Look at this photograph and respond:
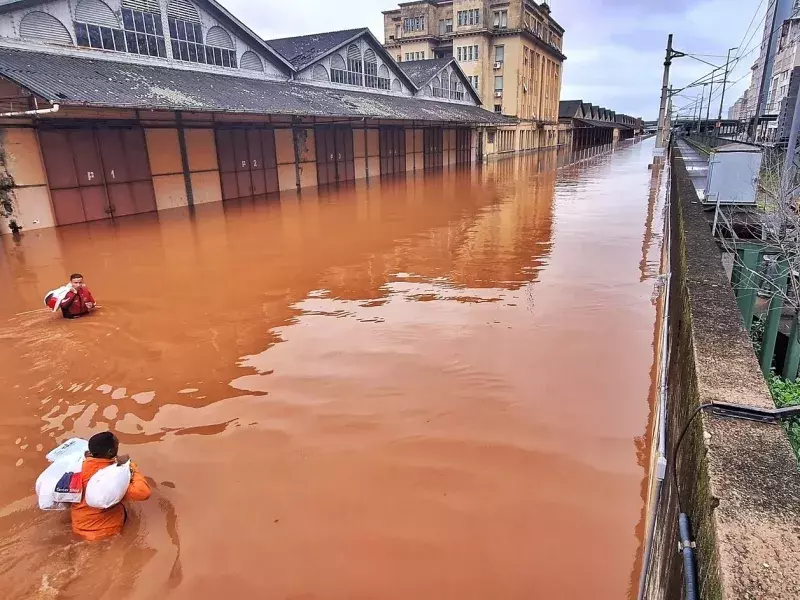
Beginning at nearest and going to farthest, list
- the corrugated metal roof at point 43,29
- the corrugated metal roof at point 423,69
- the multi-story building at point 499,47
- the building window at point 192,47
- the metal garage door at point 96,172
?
the corrugated metal roof at point 43,29, the metal garage door at point 96,172, the building window at point 192,47, the corrugated metal roof at point 423,69, the multi-story building at point 499,47

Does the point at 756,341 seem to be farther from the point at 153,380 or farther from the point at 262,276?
the point at 153,380

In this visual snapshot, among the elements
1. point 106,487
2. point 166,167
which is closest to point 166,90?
point 166,167

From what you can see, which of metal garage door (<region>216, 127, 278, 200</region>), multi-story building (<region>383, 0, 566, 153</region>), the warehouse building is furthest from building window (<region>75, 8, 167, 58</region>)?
multi-story building (<region>383, 0, 566, 153</region>)

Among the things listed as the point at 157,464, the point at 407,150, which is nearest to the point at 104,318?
the point at 157,464

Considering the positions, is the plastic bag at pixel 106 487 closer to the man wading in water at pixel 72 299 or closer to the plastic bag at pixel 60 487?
the plastic bag at pixel 60 487

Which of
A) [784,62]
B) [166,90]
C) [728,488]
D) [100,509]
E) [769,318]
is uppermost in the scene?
[784,62]

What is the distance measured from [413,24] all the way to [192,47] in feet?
156

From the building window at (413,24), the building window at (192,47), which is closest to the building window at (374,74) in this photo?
the building window at (192,47)

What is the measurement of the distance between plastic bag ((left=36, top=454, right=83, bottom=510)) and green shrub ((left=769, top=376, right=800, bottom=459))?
23.4ft

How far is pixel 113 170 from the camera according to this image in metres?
17.0

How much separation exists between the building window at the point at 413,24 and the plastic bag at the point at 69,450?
64.3 m

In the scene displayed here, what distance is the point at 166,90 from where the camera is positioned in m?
16.1

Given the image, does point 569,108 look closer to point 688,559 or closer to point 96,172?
point 96,172

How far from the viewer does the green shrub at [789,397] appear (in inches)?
261
